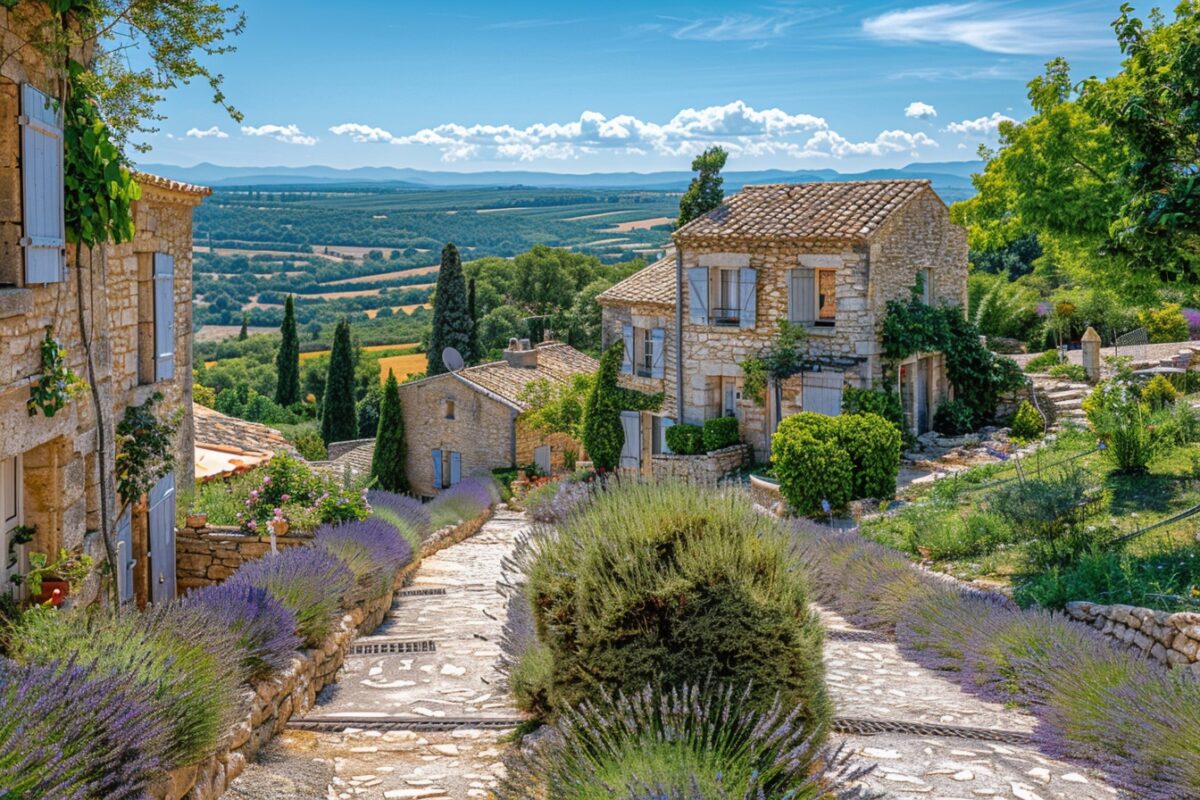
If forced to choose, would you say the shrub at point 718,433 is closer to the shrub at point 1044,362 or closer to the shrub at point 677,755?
the shrub at point 1044,362

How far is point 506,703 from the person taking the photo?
7.05m

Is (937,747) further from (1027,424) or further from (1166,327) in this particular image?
(1166,327)

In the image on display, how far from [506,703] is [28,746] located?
3.61 meters

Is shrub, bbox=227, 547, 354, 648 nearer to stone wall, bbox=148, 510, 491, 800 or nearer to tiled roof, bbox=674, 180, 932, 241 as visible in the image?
stone wall, bbox=148, 510, 491, 800

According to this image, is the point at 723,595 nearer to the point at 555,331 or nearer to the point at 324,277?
the point at 555,331

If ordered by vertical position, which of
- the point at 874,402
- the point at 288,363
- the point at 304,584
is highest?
the point at 874,402

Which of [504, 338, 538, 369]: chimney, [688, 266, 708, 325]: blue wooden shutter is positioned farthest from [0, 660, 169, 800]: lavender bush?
[504, 338, 538, 369]: chimney

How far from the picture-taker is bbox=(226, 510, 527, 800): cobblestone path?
5531 millimetres

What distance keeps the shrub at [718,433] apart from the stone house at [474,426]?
7164 millimetres

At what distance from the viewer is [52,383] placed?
20.2 feet

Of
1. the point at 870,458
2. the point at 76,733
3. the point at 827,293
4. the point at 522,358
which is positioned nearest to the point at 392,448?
the point at 522,358

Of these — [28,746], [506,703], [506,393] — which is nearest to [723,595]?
[506,703]

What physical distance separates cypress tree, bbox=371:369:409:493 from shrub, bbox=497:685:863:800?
24.5 metres

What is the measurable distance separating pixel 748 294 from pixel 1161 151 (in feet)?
34.4
